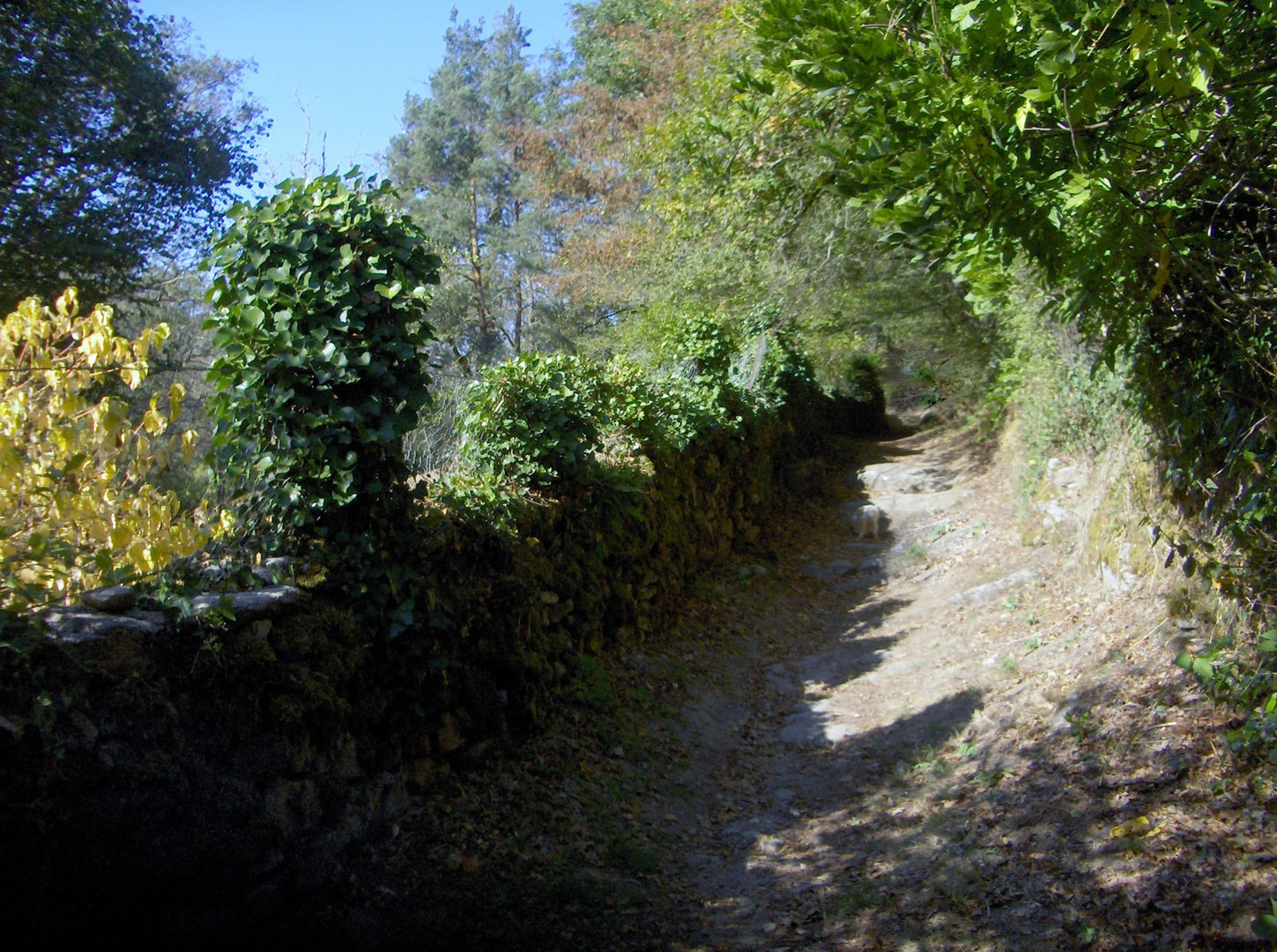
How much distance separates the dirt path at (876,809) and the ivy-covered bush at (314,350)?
Answer: 175 cm

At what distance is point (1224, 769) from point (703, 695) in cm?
394

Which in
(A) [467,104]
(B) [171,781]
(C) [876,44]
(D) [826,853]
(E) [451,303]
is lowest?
(D) [826,853]

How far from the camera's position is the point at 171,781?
10.5 ft

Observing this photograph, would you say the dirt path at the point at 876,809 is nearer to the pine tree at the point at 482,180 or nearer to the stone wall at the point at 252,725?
the stone wall at the point at 252,725

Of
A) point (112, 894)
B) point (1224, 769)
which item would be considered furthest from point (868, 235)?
point (112, 894)

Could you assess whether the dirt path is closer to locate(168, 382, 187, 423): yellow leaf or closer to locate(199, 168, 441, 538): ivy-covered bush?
locate(199, 168, 441, 538): ivy-covered bush

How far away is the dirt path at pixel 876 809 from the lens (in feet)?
12.3

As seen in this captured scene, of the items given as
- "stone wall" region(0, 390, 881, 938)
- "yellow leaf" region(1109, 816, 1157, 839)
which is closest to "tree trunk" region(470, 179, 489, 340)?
"stone wall" region(0, 390, 881, 938)

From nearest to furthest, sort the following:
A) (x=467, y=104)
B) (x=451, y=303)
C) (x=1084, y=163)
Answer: (x=1084, y=163) < (x=451, y=303) < (x=467, y=104)

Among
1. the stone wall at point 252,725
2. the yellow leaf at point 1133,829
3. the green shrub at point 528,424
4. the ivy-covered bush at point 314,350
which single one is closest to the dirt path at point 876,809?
the yellow leaf at point 1133,829

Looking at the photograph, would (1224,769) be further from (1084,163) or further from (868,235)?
(868,235)

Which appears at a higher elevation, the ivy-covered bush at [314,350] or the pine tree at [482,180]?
the pine tree at [482,180]

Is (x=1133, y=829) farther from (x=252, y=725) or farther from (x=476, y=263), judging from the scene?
(x=476, y=263)

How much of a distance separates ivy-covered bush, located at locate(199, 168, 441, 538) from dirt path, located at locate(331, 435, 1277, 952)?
175cm
